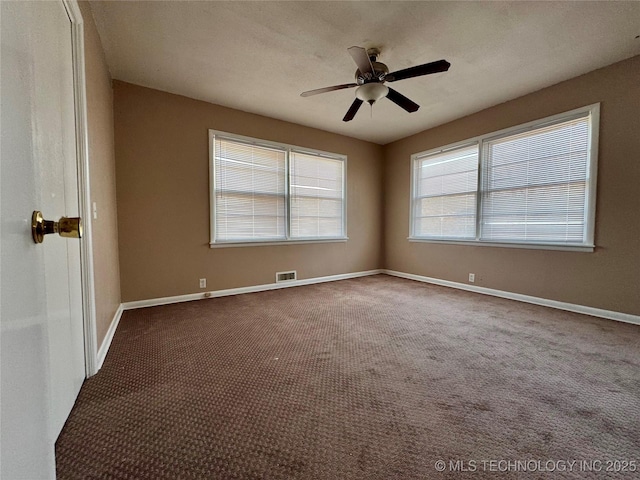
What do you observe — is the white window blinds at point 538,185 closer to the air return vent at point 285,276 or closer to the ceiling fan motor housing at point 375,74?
the ceiling fan motor housing at point 375,74

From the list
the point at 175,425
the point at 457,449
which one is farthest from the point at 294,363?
the point at 457,449

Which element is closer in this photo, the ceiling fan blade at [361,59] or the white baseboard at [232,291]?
the ceiling fan blade at [361,59]

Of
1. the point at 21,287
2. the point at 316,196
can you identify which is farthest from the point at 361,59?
the point at 316,196

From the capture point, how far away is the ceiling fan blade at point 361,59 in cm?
201

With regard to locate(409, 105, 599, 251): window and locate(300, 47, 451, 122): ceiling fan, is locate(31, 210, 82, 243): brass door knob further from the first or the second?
locate(409, 105, 599, 251): window

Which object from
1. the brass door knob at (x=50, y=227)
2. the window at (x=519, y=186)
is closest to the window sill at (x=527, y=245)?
the window at (x=519, y=186)

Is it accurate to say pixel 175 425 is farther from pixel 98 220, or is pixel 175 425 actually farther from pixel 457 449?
pixel 98 220

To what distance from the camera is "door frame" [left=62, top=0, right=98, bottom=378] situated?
164 cm

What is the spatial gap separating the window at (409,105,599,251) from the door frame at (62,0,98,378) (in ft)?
14.3

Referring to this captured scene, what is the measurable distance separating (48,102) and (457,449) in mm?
2321

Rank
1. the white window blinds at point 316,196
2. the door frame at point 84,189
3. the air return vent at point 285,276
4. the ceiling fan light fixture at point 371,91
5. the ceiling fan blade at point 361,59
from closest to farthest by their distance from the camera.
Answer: the door frame at point 84,189 < the ceiling fan blade at point 361,59 < the ceiling fan light fixture at point 371,91 < the air return vent at point 285,276 < the white window blinds at point 316,196

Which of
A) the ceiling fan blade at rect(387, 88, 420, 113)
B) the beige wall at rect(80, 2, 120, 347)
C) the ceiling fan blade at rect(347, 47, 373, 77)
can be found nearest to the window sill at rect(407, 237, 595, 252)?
the ceiling fan blade at rect(387, 88, 420, 113)

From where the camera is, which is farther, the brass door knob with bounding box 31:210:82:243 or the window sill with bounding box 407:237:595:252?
the window sill with bounding box 407:237:595:252

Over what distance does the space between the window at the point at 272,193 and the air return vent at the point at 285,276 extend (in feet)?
1.71
